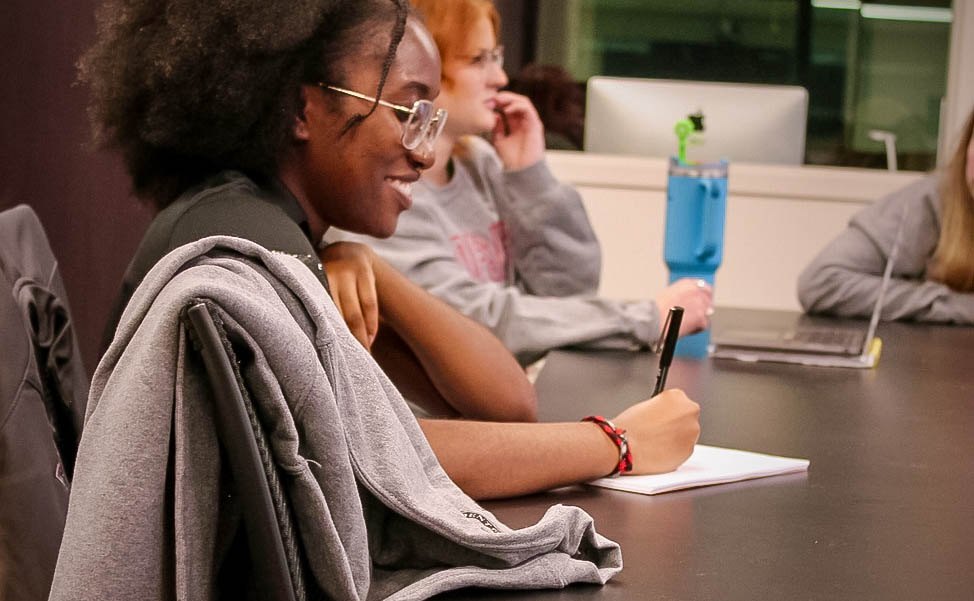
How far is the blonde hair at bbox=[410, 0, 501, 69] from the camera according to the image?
2.12 m

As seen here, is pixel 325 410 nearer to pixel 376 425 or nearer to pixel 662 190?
pixel 376 425

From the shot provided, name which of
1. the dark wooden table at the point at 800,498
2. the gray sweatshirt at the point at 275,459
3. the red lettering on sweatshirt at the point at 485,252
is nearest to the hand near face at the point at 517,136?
the red lettering on sweatshirt at the point at 485,252

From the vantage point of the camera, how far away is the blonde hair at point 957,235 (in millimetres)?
2371

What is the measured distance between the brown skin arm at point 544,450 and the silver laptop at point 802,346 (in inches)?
30.3

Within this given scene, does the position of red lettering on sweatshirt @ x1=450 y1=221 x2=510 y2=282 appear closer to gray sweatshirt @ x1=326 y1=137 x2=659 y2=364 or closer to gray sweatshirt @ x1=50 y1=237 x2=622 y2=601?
gray sweatshirt @ x1=326 y1=137 x2=659 y2=364

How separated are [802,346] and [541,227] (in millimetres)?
617

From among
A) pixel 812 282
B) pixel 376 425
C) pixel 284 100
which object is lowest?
pixel 812 282

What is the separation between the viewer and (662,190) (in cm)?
357

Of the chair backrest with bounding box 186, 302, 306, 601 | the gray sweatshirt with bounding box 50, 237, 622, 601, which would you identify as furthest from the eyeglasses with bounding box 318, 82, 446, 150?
the chair backrest with bounding box 186, 302, 306, 601

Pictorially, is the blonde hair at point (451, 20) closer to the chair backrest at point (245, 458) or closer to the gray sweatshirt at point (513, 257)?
the gray sweatshirt at point (513, 257)

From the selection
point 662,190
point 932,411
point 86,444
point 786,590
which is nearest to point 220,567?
point 86,444

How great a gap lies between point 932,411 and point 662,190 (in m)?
2.14

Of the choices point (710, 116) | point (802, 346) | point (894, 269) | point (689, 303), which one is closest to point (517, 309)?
point (689, 303)

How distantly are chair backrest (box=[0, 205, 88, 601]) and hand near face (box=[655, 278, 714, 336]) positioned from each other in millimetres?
920
